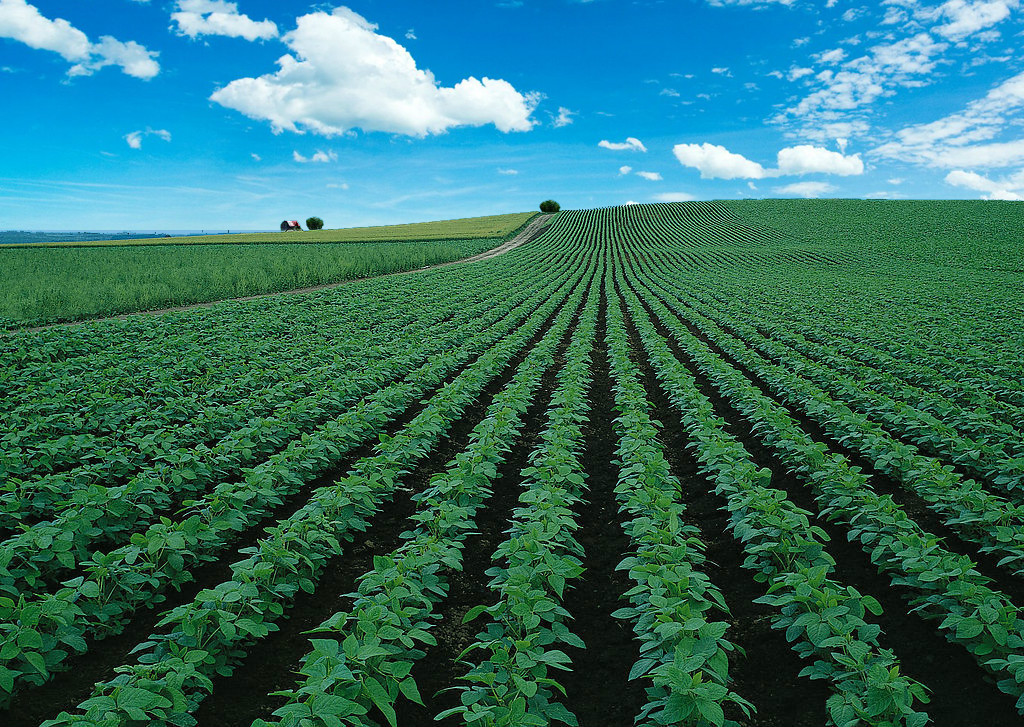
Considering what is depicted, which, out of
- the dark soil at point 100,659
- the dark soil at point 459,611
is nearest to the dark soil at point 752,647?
the dark soil at point 459,611

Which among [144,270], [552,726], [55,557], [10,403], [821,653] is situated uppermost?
[144,270]

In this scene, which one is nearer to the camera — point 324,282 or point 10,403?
point 10,403

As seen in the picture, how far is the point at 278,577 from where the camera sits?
4312 millimetres

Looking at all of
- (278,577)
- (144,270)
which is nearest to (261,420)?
(278,577)

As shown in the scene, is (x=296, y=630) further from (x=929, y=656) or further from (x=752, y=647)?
(x=929, y=656)

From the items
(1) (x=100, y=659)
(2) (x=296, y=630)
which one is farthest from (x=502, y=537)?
(1) (x=100, y=659)

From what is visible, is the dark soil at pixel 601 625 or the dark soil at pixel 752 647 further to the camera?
the dark soil at pixel 601 625

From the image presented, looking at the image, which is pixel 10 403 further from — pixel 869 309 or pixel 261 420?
pixel 869 309

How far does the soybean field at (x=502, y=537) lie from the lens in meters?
3.23

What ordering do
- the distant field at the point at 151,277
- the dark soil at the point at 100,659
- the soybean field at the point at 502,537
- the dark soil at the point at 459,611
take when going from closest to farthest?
the soybean field at the point at 502,537
the dark soil at the point at 100,659
the dark soil at the point at 459,611
the distant field at the point at 151,277

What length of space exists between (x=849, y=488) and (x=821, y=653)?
230cm

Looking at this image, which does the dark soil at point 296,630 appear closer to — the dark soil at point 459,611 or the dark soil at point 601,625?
the dark soil at point 459,611

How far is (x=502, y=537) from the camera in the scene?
570 centimetres

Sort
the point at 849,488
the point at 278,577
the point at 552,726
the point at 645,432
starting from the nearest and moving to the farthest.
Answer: the point at 552,726 < the point at 278,577 < the point at 849,488 < the point at 645,432
